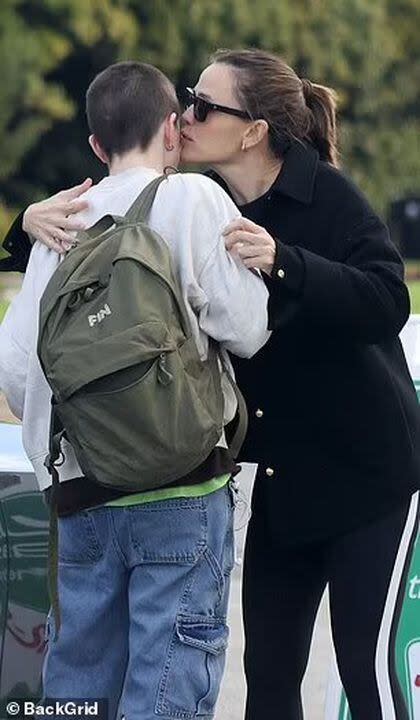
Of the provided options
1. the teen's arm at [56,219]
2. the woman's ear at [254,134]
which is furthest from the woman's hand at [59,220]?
the woman's ear at [254,134]

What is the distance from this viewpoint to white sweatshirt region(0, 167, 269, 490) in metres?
2.48

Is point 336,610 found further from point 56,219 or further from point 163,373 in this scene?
point 56,219

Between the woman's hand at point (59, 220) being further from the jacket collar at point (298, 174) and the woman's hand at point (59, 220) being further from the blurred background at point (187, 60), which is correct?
the blurred background at point (187, 60)

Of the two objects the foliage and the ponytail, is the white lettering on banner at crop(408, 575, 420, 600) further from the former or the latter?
the foliage

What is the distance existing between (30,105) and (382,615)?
89.2 feet

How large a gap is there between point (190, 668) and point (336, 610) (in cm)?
50

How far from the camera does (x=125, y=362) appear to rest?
2352 millimetres

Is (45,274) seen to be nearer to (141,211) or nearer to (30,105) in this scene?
(141,211)

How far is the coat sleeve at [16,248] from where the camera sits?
2893 millimetres

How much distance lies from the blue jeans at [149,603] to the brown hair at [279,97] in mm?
779

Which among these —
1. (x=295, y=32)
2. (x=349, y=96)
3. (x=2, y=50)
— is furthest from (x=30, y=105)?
(x=349, y=96)

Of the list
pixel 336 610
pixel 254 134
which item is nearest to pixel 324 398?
pixel 336 610

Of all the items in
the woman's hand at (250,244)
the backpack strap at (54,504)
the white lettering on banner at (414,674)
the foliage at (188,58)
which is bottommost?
the foliage at (188,58)

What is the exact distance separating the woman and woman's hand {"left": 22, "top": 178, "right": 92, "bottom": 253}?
0.25m
